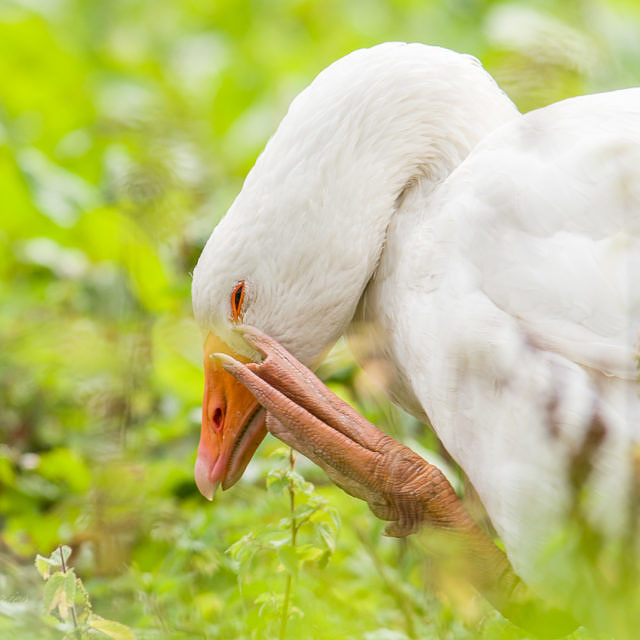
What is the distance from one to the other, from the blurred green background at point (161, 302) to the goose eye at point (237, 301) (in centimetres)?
27

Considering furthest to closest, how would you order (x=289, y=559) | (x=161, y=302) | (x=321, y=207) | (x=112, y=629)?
(x=161, y=302), (x=321, y=207), (x=289, y=559), (x=112, y=629)

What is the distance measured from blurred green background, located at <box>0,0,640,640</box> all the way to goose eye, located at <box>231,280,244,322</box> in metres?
0.27

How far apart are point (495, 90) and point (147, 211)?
0.84 meters

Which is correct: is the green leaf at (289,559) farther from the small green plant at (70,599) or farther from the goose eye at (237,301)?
the goose eye at (237,301)

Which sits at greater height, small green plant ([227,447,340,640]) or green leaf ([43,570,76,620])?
green leaf ([43,570,76,620])

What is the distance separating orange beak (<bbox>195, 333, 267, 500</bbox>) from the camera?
97.7 inches

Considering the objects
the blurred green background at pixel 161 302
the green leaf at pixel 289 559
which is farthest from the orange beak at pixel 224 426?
the green leaf at pixel 289 559

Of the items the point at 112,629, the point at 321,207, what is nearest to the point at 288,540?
the point at 112,629

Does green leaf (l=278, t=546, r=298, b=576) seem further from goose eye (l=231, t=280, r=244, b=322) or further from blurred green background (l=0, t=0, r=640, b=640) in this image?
goose eye (l=231, t=280, r=244, b=322)

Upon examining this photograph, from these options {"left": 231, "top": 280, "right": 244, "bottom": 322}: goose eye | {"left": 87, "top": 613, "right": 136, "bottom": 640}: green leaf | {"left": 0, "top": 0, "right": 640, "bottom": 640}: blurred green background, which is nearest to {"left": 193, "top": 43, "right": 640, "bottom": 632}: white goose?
{"left": 231, "top": 280, "right": 244, "bottom": 322}: goose eye

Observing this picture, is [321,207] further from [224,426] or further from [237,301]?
[224,426]

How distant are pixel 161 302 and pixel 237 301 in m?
1.72

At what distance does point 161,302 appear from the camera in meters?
4.11

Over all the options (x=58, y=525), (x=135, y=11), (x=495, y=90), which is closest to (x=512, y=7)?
(x=135, y=11)
